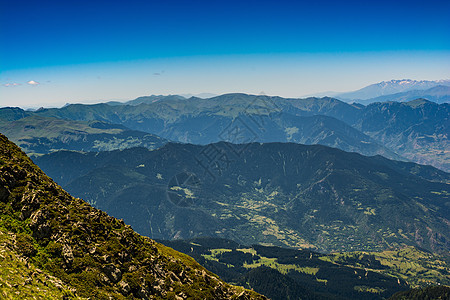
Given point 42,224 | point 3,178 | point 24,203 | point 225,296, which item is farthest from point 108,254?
point 225,296

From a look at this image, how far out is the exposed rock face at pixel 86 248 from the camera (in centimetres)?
6975

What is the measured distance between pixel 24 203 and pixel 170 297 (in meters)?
42.0

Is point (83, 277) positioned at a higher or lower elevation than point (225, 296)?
higher

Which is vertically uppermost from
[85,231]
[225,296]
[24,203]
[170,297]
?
[24,203]

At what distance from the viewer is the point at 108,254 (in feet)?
260

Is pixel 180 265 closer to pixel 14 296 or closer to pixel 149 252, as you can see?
pixel 149 252

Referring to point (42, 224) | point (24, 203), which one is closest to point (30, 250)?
point (42, 224)

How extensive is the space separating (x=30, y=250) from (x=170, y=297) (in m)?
35.3

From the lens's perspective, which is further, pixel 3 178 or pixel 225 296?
pixel 225 296

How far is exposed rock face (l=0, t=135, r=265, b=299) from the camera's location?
229 feet

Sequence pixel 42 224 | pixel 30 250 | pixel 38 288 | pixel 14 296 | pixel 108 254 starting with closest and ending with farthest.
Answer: pixel 14 296 < pixel 38 288 < pixel 30 250 < pixel 42 224 < pixel 108 254

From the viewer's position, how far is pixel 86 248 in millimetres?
76062

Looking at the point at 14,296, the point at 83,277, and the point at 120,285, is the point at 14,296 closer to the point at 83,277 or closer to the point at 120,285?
the point at 83,277

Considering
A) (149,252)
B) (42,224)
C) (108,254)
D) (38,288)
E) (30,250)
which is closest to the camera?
(38,288)
